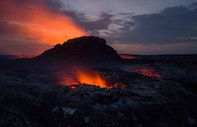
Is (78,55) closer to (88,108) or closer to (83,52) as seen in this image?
(83,52)

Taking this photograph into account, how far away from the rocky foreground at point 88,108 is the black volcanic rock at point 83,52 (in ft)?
65.5

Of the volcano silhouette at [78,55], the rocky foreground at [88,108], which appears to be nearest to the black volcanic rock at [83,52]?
the volcano silhouette at [78,55]

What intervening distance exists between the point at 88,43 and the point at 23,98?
2665cm

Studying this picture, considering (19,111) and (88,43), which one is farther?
(88,43)

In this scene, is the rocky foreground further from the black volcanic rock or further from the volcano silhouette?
the black volcanic rock

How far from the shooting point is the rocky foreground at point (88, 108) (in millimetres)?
4781

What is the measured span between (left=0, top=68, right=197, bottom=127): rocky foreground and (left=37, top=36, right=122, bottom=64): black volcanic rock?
19978 millimetres

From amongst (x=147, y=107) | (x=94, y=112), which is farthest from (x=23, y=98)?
(x=147, y=107)

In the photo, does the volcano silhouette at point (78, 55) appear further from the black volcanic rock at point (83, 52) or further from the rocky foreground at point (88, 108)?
the rocky foreground at point (88, 108)

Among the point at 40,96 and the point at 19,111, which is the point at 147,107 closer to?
the point at 40,96

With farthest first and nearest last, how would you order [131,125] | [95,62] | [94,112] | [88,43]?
[88,43]
[95,62]
[94,112]
[131,125]

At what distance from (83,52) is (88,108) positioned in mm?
24262

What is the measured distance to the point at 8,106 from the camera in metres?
4.96

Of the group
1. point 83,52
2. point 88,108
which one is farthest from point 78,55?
point 88,108
